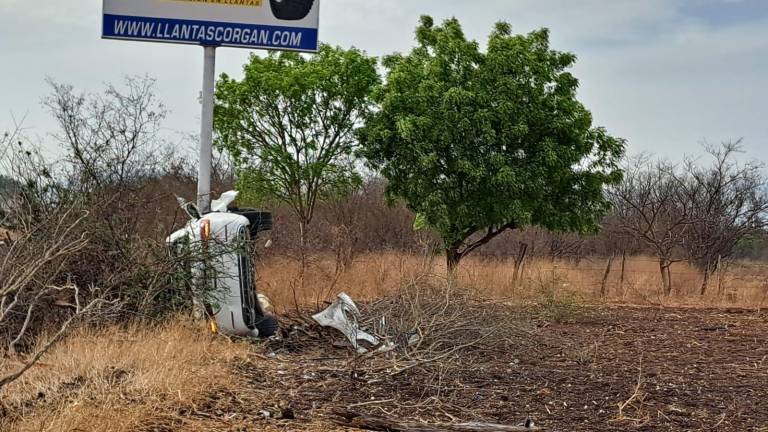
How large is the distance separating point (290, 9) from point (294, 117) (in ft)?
28.5

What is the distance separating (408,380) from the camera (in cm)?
684

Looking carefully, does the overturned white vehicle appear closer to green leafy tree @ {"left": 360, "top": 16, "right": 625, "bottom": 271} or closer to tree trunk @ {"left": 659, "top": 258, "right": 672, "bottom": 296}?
green leafy tree @ {"left": 360, "top": 16, "right": 625, "bottom": 271}

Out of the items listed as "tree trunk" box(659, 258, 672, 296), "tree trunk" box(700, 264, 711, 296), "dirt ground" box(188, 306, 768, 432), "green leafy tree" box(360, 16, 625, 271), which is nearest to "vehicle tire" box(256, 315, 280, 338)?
"dirt ground" box(188, 306, 768, 432)

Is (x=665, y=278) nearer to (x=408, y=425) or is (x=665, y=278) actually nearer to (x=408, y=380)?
(x=408, y=380)

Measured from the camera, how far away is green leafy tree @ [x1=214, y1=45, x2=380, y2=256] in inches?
732

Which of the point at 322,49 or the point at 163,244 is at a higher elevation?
the point at 322,49

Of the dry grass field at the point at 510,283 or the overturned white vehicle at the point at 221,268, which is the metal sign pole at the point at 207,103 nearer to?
the overturned white vehicle at the point at 221,268

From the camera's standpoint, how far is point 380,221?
23.9 metres

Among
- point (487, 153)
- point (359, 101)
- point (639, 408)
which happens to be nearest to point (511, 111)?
point (487, 153)

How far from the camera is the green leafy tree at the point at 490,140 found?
17.0 meters

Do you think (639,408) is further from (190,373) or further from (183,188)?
(183,188)

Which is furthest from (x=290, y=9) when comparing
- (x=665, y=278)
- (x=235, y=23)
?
(x=665, y=278)

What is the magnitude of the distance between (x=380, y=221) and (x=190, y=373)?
58.3 ft

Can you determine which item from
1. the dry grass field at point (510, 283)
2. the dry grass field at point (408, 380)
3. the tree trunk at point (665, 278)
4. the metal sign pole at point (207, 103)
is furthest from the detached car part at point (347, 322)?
the tree trunk at point (665, 278)
